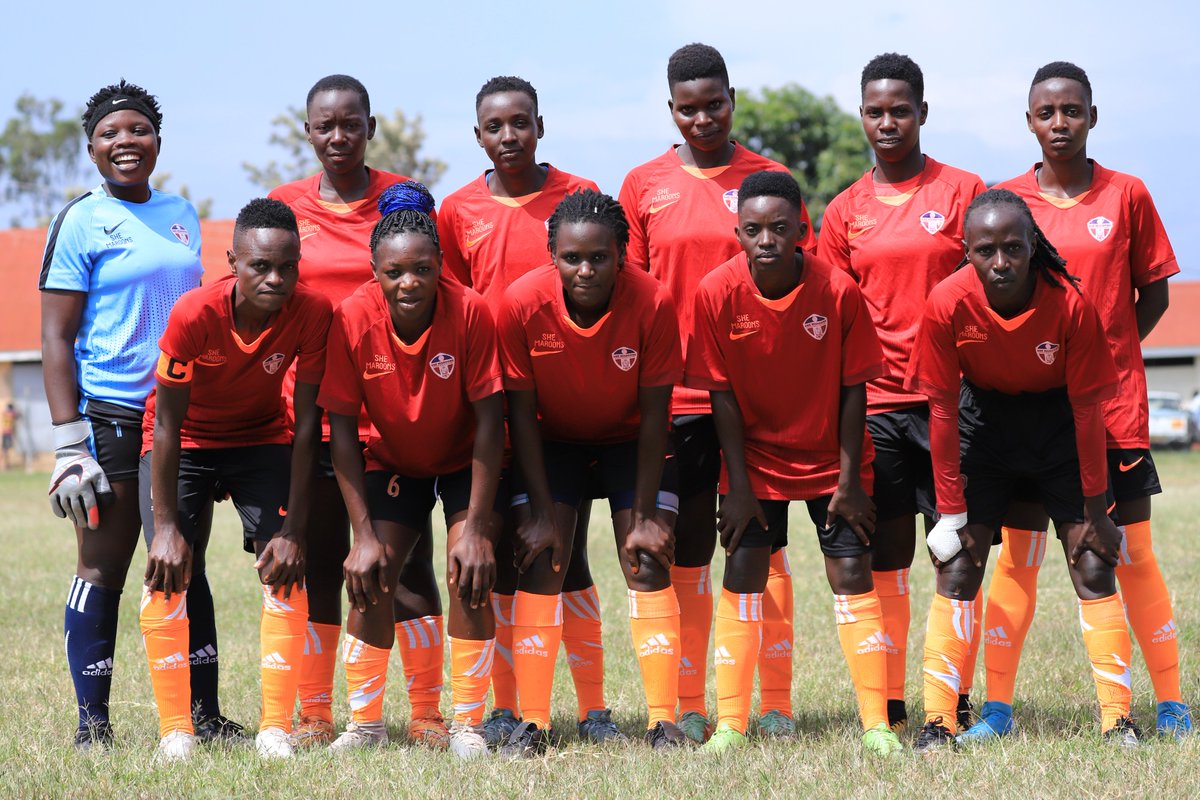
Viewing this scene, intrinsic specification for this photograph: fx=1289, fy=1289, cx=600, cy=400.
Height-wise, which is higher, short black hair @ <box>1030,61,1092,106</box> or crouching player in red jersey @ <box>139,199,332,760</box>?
short black hair @ <box>1030,61,1092,106</box>

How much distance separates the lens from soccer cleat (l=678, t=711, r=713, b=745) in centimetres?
539

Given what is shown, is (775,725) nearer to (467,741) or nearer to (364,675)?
(467,741)

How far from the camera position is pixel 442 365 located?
5.11 meters

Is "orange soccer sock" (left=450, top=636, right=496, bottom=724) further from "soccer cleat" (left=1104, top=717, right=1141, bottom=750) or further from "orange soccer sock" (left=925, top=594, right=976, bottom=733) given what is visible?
"soccer cleat" (left=1104, top=717, right=1141, bottom=750)

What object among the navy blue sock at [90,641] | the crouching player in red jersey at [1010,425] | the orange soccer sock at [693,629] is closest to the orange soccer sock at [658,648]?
the orange soccer sock at [693,629]

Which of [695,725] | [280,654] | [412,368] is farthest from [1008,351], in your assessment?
[280,654]

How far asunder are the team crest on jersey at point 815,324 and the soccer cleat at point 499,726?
6.66 ft

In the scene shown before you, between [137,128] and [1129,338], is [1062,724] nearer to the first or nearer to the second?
[1129,338]

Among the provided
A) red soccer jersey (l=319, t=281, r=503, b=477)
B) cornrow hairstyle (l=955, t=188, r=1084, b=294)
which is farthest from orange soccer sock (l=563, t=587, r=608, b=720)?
cornrow hairstyle (l=955, t=188, r=1084, b=294)

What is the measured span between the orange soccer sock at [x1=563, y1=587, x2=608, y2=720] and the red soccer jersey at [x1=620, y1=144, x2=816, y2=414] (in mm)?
976

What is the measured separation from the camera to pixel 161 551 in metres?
5.02

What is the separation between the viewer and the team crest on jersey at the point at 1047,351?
16.6 feet

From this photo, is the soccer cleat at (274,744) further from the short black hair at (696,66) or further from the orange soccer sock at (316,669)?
the short black hair at (696,66)

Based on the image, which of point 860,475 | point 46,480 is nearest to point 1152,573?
point 860,475
